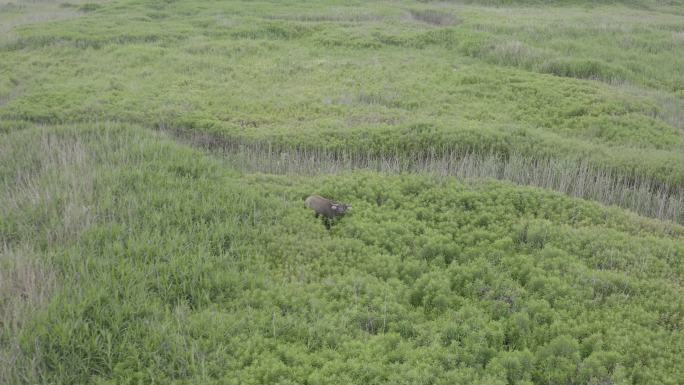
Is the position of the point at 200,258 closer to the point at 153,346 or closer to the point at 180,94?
the point at 153,346

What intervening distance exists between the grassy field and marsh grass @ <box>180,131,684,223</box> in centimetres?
8

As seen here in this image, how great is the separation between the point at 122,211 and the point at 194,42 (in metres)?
18.6

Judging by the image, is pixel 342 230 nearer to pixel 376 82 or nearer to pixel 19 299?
pixel 19 299

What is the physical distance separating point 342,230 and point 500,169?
211 inches

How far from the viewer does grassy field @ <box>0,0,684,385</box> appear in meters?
6.45

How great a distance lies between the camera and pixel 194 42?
25.5m

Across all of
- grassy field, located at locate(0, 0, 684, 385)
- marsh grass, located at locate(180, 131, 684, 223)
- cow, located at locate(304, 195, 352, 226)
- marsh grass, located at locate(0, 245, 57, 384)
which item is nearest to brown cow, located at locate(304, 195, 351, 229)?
cow, located at locate(304, 195, 352, 226)

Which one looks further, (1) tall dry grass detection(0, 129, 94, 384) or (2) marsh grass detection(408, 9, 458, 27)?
(2) marsh grass detection(408, 9, 458, 27)

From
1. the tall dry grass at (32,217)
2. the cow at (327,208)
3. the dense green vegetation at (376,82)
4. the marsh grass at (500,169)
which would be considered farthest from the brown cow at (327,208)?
the dense green vegetation at (376,82)

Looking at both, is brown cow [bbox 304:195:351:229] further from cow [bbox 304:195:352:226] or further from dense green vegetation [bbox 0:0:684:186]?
dense green vegetation [bbox 0:0:684:186]

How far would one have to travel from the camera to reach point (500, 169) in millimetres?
12758

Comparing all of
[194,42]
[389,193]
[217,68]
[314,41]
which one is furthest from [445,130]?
[194,42]

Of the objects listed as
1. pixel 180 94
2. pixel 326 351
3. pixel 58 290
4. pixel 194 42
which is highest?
pixel 194 42

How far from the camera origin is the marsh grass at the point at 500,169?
11453mm
